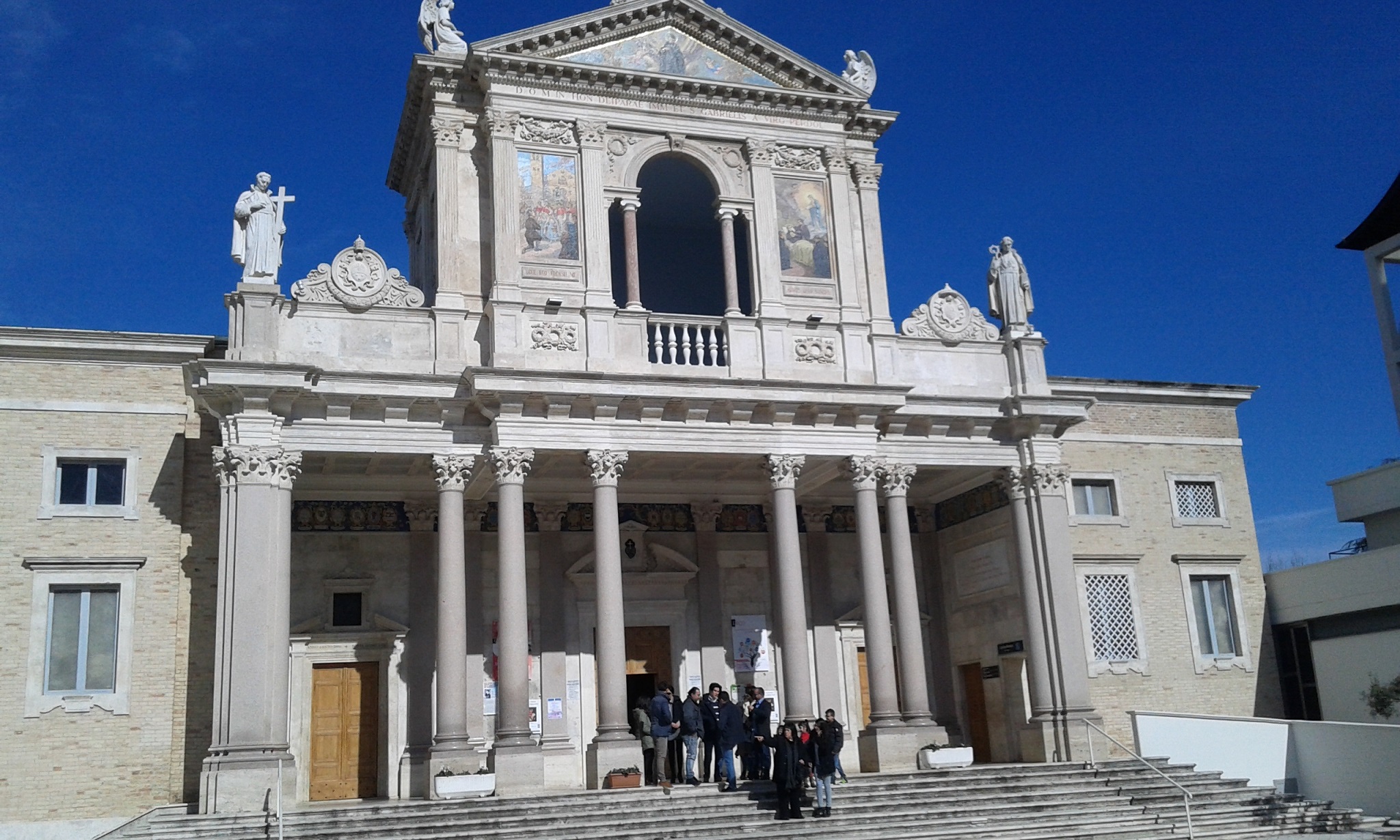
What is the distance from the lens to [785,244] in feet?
82.7

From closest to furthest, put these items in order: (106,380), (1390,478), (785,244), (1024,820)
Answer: (1024,820)
(106,380)
(785,244)
(1390,478)

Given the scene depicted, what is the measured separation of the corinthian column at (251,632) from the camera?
19219 mm

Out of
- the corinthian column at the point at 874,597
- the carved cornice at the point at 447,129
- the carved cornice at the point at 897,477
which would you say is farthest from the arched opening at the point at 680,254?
the corinthian column at the point at 874,597

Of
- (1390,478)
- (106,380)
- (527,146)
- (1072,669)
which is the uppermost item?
(527,146)

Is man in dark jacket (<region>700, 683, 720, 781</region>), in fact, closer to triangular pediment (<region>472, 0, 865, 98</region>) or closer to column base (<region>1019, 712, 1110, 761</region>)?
column base (<region>1019, 712, 1110, 761</region>)

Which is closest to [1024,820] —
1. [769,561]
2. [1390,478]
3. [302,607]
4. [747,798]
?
[747,798]

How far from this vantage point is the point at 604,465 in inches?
877

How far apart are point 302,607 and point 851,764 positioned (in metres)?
11.1

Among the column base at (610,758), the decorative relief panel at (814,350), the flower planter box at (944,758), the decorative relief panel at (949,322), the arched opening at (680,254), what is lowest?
the flower planter box at (944,758)

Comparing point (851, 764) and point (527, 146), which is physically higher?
point (527, 146)

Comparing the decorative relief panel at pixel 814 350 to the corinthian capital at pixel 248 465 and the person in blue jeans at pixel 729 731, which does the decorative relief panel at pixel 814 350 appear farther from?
the corinthian capital at pixel 248 465

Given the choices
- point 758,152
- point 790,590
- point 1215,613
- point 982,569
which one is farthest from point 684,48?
point 1215,613

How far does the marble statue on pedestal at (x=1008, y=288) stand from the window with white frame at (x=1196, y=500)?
700cm

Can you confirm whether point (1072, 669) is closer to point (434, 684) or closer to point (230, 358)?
point (434, 684)
